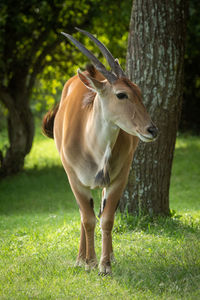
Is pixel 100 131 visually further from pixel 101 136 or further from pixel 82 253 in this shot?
pixel 82 253

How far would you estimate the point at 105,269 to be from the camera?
4.25 meters

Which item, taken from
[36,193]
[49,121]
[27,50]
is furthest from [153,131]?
[27,50]

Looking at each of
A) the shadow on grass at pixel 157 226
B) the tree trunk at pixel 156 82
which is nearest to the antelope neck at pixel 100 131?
the shadow on grass at pixel 157 226

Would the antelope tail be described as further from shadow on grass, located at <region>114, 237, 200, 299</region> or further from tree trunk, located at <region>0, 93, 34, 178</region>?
tree trunk, located at <region>0, 93, 34, 178</region>

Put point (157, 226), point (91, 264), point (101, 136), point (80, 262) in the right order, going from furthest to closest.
Result: point (157, 226) < point (80, 262) < point (91, 264) < point (101, 136)

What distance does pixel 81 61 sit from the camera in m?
12.0

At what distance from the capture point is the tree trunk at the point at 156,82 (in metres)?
5.84

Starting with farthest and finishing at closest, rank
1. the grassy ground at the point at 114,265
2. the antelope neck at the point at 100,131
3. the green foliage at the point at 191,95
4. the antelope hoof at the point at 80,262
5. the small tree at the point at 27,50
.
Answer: the green foliage at the point at 191,95 < the small tree at the point at 27,50 < the antelope hoof at the point at 80,262 < the antelope neck at the point at 100,131 < the grassy ground at the point at 114,265

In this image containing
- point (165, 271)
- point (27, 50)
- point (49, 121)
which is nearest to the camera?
point (165, 271)

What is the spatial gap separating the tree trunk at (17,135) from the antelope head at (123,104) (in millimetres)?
7424

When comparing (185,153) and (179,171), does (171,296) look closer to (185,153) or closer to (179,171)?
(179,171)

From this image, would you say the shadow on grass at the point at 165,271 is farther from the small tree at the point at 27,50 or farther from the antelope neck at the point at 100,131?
the small tree at the point at 27,50

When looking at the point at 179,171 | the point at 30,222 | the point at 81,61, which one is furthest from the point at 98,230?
the point at 81,61

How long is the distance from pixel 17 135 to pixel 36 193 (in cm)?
175
